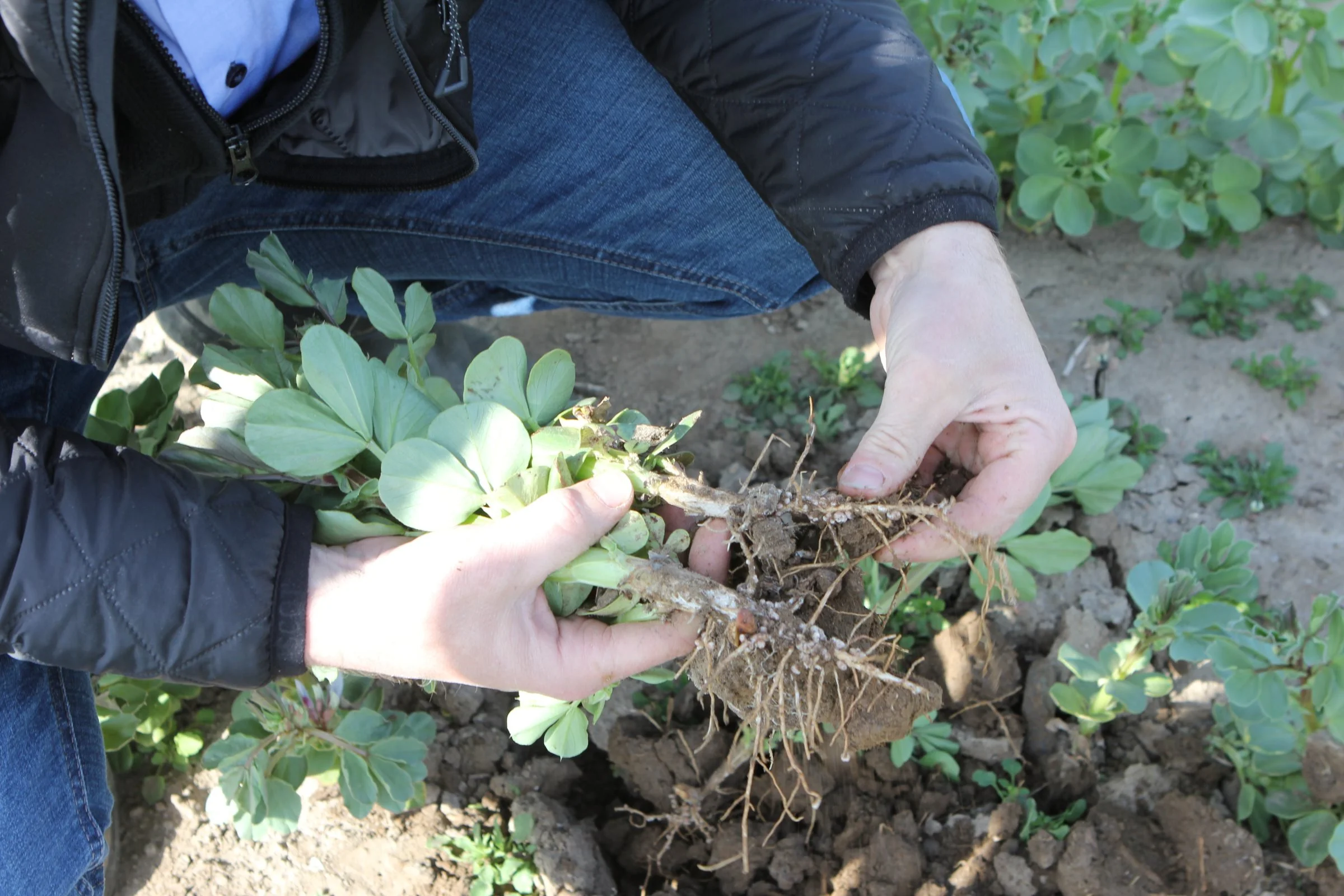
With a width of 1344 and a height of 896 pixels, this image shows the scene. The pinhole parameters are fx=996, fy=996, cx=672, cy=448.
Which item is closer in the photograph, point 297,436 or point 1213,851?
point 297,436

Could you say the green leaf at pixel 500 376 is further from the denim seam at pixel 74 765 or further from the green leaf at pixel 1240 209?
the green leaf at pixel 1240 209

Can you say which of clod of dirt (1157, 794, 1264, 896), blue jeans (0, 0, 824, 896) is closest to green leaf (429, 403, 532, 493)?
blue jeans (0, 0, 824, 896)

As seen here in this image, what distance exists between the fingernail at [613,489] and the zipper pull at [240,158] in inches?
23.8

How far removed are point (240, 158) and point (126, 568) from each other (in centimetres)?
53

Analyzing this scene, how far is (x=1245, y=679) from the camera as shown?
4.68ft

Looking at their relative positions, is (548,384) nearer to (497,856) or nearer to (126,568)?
(126,568)

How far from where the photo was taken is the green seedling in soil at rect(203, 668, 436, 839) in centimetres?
151

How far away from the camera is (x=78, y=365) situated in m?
1.49

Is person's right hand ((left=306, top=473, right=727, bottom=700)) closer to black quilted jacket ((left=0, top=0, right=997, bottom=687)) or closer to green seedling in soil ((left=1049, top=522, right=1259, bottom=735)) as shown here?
black quilted jacket ((left=0, top=0, right=997, bottom=687))

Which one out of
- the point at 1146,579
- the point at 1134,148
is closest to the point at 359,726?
the point at 1146,579

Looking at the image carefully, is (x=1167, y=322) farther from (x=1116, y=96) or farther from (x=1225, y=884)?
(x=1225, y=884)

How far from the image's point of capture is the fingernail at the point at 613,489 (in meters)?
1.19

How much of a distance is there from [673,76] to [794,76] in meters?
0.24

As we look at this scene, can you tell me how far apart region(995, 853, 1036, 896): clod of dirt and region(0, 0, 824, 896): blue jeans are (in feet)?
3.31
